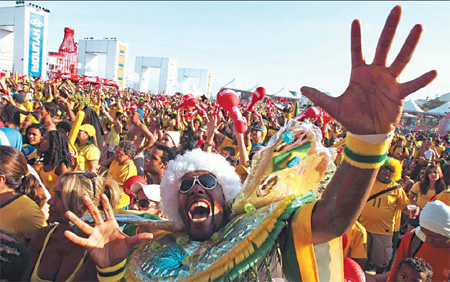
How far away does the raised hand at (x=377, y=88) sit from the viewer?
116 cm

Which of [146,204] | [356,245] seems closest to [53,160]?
[146,204]

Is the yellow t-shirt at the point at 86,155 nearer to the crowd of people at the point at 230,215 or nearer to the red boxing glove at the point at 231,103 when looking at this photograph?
the crowd of people at the point at 230,215

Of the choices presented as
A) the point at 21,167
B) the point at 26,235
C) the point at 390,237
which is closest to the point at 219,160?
the point at 26,235

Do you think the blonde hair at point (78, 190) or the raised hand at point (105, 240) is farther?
the blonde hair at point (78, 190)

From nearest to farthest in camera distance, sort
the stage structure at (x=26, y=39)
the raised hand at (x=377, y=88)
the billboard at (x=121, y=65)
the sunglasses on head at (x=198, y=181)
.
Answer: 1. the raised hand at (x=377, y=88)
2. the sunglasses on head at (x=198, y=181)
3. the stage structure at (x=26, y=39)
4. the billboard at (x=121, y=65)

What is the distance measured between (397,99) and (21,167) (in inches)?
93.7

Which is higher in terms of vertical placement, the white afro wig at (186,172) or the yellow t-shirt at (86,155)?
the white afro wig at (186,172)

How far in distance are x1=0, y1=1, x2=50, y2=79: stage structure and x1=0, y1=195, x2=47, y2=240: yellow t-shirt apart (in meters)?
28.4

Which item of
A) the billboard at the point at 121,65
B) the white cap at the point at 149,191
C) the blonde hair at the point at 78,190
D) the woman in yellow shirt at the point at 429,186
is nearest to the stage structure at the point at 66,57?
the billboard at the point at 121,65

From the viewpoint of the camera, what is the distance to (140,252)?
1878 mm

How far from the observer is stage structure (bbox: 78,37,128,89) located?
41994 millimetres

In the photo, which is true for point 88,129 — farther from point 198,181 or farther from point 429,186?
point 429,186

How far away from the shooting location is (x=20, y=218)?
2.12 meters

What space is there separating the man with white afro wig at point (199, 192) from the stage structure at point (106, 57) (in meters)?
42.5
